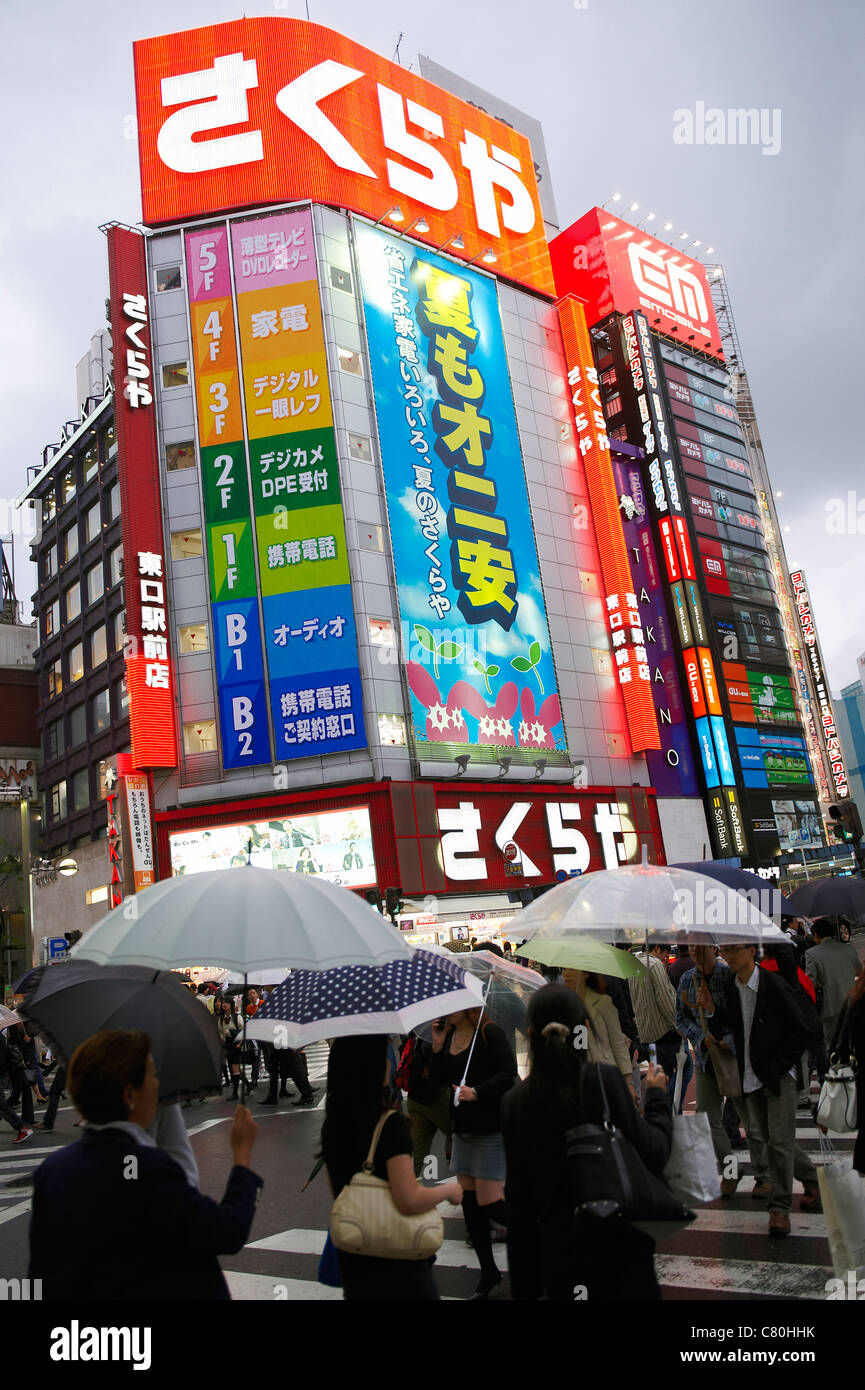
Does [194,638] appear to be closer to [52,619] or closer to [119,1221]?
[52,619]

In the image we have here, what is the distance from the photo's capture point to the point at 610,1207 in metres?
3.60

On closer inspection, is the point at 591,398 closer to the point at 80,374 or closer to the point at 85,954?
the point at 80,374

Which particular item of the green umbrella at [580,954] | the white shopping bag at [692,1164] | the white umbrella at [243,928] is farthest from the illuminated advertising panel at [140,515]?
the white shopping bag at [692,1164]

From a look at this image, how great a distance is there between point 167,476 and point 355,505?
7.15 metres

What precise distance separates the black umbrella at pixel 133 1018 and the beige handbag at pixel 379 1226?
2.74 ft

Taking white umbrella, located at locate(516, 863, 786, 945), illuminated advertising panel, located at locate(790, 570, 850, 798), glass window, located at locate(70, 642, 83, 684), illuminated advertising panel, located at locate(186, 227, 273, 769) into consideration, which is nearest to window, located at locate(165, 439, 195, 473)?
illuminated advertising panel, located at locate(186, 227, 273, 769)

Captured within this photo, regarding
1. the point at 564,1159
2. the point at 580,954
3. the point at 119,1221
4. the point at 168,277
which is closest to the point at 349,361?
the point at 168,277

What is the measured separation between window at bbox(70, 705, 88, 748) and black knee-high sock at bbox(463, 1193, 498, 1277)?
39380 mm

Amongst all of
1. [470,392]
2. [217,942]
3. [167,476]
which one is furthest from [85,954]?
[470,392]

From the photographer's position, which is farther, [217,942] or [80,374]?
[80,374]

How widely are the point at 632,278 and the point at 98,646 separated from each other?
127 feet

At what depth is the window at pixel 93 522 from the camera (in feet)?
141

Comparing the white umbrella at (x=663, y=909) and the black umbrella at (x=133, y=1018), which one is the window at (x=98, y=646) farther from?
the black umbrella at (x=133, y=1018)

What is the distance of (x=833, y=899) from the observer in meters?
10.0
